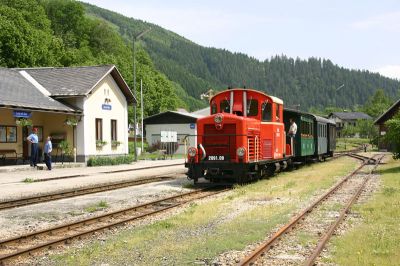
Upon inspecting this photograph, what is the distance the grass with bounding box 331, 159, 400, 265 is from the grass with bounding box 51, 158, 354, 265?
1404 mm

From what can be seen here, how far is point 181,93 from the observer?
6526 inches

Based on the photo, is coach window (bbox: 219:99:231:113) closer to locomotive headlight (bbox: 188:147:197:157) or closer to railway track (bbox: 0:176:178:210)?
locomotive headlight (bbox: 188:147:197:157)

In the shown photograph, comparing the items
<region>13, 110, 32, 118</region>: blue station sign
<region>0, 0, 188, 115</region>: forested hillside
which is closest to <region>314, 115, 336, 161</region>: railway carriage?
<region>13, 110, 32, 118</region>: blue station sign

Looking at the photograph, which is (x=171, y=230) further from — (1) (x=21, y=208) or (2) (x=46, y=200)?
(2) (x=46, y=200)

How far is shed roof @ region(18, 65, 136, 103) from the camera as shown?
100ft

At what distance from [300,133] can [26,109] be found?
44.0 feet

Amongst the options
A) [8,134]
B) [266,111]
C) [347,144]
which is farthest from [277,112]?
[347,144]

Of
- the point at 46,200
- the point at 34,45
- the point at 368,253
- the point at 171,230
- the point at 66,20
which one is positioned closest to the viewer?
the point at 368,253

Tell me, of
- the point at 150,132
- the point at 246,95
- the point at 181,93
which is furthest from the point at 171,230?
the point at 181,93

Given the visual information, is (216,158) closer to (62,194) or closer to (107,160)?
(62,194)

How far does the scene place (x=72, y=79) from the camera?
106 feet

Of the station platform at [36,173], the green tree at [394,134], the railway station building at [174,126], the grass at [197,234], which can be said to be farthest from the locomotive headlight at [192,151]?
the railway station building at [174,126]

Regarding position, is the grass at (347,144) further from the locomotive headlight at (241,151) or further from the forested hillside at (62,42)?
the locomotive headlight at (241,151)

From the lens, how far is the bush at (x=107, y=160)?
29859 mm
